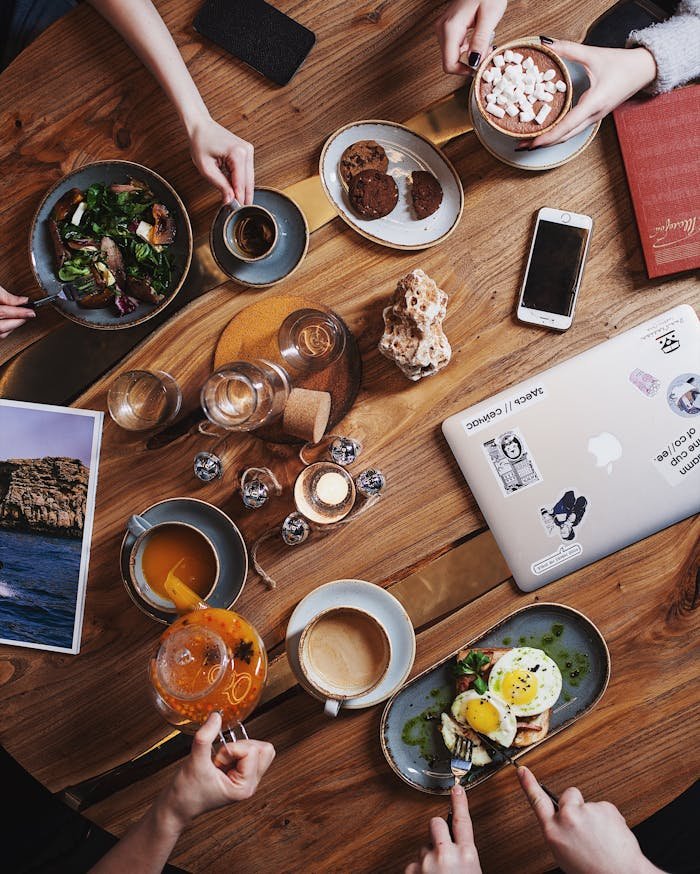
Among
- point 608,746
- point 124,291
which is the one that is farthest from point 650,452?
point 124,291

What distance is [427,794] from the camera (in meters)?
1.76

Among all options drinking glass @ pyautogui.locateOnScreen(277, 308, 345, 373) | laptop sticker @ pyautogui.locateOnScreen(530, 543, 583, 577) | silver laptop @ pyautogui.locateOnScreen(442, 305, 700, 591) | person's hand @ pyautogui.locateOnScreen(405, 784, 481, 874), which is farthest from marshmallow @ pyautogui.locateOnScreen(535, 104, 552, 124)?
person's hand @ pyautogui.locateOnScreen(405, 784, 481, 874)

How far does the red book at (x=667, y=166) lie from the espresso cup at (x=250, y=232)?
93cm

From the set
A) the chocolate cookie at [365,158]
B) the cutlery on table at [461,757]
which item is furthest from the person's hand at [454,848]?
the chocolate cookie at [365,158]

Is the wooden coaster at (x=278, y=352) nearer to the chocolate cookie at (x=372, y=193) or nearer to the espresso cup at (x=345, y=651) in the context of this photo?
the chocolate cookie at (x=372, y=193)

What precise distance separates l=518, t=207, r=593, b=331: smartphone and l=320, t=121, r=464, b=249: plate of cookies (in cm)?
23

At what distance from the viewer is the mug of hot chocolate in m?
1.62

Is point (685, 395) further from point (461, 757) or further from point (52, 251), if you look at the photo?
point (52, 251)

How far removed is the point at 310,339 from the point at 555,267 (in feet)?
2.20

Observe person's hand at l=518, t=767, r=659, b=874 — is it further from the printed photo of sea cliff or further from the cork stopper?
the printed photo of sea cliff

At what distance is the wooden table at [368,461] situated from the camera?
1758 mm

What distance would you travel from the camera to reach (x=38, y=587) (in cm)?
180

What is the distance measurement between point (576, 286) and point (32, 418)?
1.48 meters

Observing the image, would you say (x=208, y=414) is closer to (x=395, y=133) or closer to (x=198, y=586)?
(x=198, y=586)
